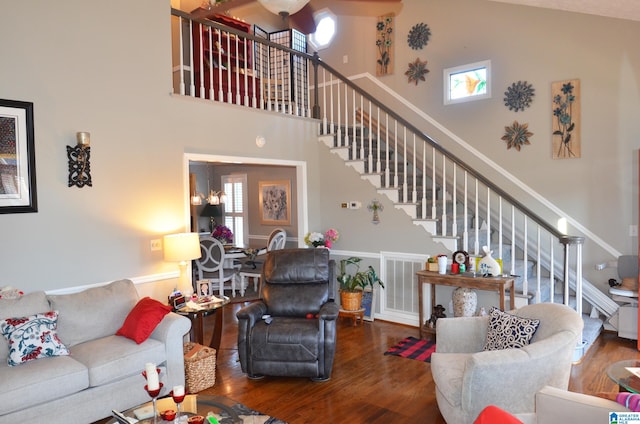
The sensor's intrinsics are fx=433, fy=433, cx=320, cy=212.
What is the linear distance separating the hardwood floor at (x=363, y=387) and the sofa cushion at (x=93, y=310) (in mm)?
1008

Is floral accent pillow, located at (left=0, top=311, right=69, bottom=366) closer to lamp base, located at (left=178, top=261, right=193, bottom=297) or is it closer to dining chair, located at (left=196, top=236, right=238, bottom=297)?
lamp base, located at (left=178, top=261, right=193, bottom=297)

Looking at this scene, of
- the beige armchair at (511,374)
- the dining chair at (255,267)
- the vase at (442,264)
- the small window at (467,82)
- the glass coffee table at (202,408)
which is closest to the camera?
the glass coffee table at (202,408)

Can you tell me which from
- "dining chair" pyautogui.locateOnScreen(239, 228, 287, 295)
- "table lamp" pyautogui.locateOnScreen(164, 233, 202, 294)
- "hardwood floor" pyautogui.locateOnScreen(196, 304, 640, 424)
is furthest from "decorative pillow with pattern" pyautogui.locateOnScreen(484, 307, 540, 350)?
"dining chair" pyautogui.locateOnScreen(239, 228, 287, 295)

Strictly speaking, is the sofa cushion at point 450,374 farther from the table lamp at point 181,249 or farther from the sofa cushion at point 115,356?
the table lamp at point 181,249

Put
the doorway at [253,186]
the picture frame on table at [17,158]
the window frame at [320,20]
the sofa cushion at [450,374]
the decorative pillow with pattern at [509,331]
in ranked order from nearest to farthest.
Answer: the sofa cushion at [450,374] → the decorative pillow with pattern at [509,331] → the picture frame on table at [17,158] → the window frame at [320,20] → the doorway at [253,186]

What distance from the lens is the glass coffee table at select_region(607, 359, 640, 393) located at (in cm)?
238

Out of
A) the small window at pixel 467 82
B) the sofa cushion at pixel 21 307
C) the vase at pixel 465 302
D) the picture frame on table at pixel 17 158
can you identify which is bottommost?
the vase at pixel 465 302

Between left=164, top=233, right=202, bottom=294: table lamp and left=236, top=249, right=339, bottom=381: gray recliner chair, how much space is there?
0.76 meters

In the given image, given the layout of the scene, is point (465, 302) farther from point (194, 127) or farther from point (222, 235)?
point (222, 235)

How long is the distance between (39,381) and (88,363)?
1.07 feet

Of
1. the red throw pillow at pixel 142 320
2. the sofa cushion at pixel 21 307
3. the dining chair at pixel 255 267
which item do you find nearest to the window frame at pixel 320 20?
the dining chair at pixel 255 267

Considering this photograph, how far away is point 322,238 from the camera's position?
5910 millimetres

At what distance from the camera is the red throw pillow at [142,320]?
3.48 metres

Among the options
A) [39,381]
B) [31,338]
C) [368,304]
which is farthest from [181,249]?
[368,304]
